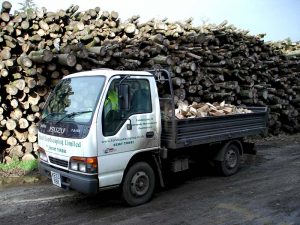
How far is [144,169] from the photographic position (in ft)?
19.6

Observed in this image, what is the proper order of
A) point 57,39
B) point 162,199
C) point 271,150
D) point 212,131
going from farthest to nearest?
point 271,150 → point 57,39 → point 212,131 → point 162,199

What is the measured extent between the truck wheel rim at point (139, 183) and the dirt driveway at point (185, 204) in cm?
26

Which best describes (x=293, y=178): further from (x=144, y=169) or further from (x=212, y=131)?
(x=144, y=169)

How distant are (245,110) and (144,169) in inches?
143

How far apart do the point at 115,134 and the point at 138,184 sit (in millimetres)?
1016

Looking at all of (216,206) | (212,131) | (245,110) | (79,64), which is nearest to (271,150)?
(245,110)

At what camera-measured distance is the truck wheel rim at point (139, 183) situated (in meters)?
5.86

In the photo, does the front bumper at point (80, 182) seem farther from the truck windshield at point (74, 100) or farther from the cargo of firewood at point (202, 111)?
the cargo of firewood at point (202, 111)

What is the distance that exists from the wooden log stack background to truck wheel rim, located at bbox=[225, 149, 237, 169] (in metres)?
2.33

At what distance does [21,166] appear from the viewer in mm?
8109

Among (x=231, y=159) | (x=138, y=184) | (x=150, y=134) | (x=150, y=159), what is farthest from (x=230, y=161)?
(x=138, y=184)

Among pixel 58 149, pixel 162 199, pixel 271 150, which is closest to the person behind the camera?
pixel 58 149

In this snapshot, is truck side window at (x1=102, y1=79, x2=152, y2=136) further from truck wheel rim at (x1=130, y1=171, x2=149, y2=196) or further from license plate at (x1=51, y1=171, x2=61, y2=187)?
license plate at (x1=51, y1=171, x2=61, y2=187)

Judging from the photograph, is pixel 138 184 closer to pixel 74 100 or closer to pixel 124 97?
pixel 124 97
